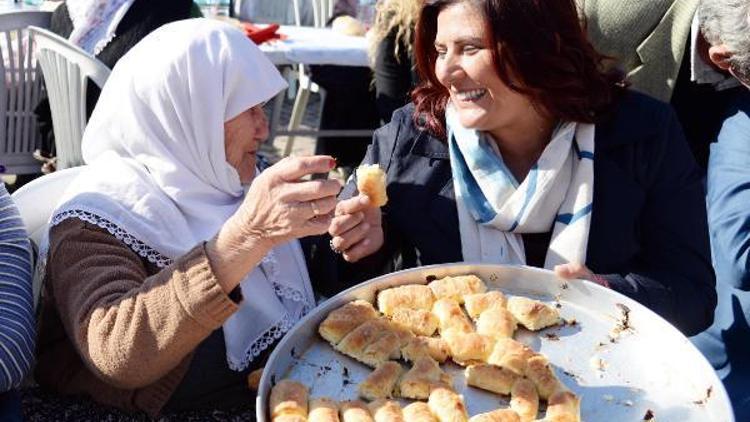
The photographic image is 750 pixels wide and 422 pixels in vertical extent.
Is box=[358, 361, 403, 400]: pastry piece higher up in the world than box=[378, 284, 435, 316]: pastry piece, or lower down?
lower down

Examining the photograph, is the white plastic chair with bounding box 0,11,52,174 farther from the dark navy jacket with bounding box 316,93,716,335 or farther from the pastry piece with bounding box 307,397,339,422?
the pastry piece with bounding box 307,397,339,422

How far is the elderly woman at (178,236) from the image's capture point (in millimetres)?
1741

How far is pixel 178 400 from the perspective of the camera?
6.65ft

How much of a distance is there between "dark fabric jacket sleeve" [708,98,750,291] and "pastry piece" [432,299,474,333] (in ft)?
2.53

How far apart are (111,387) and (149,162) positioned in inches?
21.6

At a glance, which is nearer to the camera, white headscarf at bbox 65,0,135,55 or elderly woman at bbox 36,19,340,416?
elderly woman at bbox 36,19,340,416

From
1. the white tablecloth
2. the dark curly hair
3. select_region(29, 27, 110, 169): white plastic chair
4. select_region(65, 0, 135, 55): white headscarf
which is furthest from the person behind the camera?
the white tablecloth

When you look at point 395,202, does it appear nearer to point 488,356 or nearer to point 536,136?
point 536,136

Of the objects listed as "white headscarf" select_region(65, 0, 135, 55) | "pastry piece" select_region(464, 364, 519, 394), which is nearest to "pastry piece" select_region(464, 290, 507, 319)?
"pastry piece" select_region(464, 364, 519, 394)

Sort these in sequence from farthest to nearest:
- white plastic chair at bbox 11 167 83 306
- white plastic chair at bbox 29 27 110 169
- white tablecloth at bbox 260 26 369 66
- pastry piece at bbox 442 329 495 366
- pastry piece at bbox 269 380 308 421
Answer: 1. white tablecloth at bbox 260 26 369 66
2. white plastic chair at bbox 29 27 110 169
3. white plastic chair at bbox 11 167 83 306
4. pastry piece at bbox 442 329 495 366
5. pastry piece at bbox 269 380 308 421

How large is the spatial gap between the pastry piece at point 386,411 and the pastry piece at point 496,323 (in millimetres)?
304

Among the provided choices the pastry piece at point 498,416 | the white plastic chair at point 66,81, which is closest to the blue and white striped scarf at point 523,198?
A: the pastry piece at point 498,416

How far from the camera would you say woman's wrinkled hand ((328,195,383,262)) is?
2141mm

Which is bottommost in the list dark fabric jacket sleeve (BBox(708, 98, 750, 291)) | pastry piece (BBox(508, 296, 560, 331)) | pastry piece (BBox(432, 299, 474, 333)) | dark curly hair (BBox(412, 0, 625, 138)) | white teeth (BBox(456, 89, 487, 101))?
pastry piece (BBox(432, 299, 474, 333))
